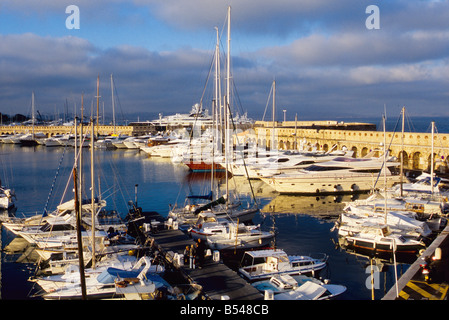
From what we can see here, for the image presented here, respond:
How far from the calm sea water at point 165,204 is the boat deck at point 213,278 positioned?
4.13 m

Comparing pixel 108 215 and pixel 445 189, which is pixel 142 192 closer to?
pixel 108 215

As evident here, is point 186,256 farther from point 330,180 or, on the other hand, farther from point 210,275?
point 330,180

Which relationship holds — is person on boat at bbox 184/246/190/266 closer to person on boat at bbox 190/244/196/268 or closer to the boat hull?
person on boat at bbox 190/244/196/268

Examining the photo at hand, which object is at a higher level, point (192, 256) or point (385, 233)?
A: point (385, 233)

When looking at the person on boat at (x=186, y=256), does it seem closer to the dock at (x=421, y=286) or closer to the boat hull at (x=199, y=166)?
the dock at (x=421, y=286)

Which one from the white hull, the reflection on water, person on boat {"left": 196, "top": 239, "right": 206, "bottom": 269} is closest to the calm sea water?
the reflection on water

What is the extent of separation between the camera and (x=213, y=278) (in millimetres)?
16172

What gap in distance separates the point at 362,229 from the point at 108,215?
50.6ft

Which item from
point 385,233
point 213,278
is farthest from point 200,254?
point 385,233

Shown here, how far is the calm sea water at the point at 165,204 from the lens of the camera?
61.2 feet

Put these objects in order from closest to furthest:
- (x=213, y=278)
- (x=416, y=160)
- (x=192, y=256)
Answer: (x=213, y=278) < (x=192, y=256) < (x=416, y=160)

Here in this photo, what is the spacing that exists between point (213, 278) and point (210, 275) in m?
0.35

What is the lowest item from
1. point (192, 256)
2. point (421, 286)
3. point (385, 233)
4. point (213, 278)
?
point (213, 278)
